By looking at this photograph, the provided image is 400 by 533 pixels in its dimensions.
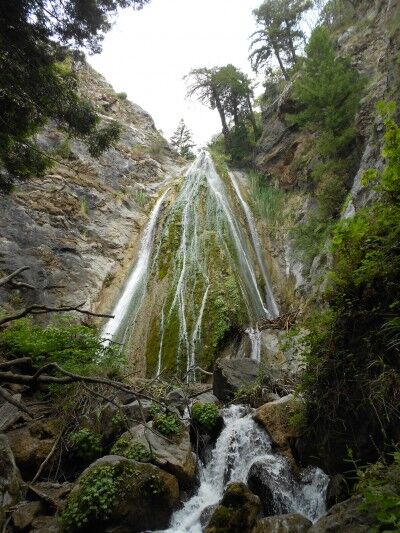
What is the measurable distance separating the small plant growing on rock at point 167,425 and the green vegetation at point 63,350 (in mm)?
1526

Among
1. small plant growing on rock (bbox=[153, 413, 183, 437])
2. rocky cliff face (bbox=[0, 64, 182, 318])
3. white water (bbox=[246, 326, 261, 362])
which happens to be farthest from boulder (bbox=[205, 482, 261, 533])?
rocky cliff face (bbox=[0, 64, 182, 318])

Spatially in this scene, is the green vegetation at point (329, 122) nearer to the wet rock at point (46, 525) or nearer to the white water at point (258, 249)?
the white water at point (258, 249)

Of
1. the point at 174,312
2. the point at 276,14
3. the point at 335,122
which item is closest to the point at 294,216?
the point at 335,122

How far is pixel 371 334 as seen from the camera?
370 cm

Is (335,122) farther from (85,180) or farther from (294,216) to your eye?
(85,180)

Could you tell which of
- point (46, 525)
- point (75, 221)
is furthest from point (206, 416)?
point (75, 221)

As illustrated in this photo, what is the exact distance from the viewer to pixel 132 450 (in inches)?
203

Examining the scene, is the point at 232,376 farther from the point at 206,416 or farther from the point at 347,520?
the point at 347,520

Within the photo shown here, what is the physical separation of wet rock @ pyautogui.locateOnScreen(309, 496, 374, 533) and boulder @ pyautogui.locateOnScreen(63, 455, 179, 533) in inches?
89.3

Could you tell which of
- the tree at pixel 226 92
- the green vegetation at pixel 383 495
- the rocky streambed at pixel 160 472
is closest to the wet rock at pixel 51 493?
the rocky streambed at pixel 160 472

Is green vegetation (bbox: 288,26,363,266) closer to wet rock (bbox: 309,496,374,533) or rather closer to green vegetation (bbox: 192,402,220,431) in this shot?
green vegetation (bbox: 192,402,220,431)

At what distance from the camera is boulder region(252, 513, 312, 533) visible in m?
3.84

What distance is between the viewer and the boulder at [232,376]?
7268 millimetres

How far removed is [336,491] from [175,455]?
2.21m
